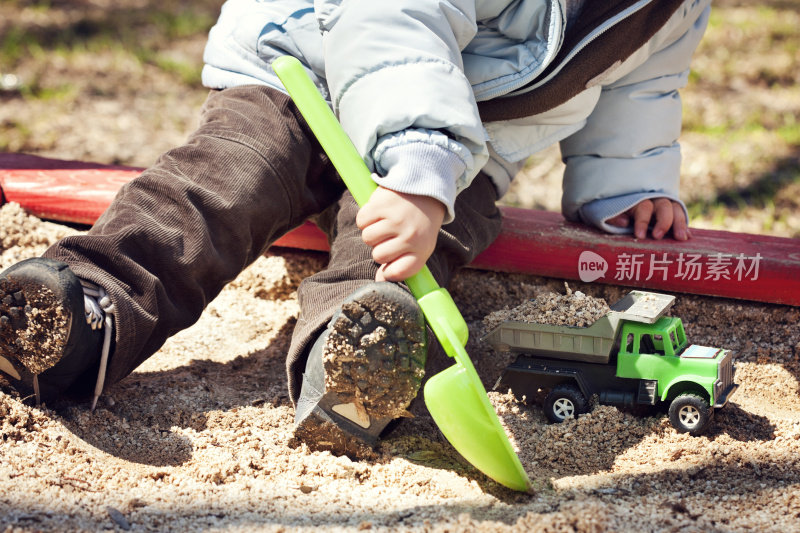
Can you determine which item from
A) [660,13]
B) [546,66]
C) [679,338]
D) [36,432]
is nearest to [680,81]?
[660,13]

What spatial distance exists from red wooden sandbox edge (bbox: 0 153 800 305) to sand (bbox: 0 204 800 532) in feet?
0.31

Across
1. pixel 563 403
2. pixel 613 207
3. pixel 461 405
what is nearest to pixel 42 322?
pixel 461 405

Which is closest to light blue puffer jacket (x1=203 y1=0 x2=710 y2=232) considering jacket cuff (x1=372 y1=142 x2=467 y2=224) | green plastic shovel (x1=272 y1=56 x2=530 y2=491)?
jacket cuff (x1=372 y1=142 x2=467 y2=224)

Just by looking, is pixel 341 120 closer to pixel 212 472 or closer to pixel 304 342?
pixel 304 342

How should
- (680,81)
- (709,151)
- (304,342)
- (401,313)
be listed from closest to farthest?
(401,313) < (304,342) < (680,81) < (709,151)

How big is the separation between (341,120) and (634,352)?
18.5 inches

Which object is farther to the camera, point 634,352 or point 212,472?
point 634,352

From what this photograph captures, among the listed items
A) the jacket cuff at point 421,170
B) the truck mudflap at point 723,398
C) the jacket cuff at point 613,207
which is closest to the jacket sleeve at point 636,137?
the jacket cuff at point 613,207

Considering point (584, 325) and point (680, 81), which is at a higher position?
point (680, 81)

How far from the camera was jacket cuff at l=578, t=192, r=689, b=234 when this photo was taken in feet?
4.51

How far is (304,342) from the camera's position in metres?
0.98

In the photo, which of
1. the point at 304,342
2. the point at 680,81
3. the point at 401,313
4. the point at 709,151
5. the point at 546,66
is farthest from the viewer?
the point at 709,151

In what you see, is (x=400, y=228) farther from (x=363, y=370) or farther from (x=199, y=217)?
(x=199, y=217)

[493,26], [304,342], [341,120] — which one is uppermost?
[493,26]
